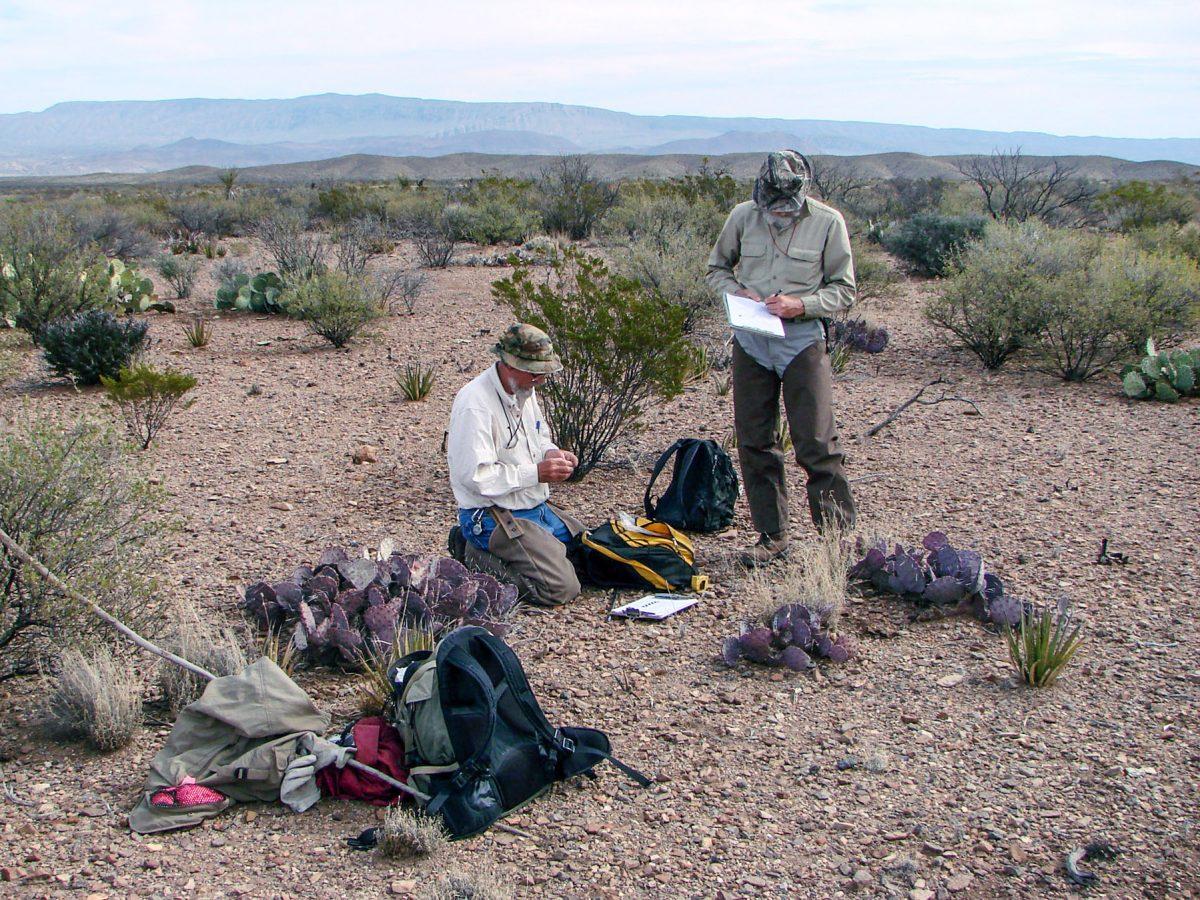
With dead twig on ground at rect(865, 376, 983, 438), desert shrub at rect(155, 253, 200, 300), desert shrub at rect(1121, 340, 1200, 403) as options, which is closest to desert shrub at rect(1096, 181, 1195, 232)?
desert shrub at rect(1121, 340, 1200, 403)

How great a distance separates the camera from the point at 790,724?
3.68 m

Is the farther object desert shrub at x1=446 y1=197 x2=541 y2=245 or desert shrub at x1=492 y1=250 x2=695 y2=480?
desert shrub at x1=446 y1=197 x2=541 y2=245

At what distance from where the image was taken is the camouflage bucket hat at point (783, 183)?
4.57 m

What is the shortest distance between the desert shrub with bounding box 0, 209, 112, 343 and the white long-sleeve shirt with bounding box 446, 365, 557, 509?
22.9 ft

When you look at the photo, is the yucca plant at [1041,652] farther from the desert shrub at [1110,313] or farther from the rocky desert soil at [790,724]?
the desert shrub at [1110,313]

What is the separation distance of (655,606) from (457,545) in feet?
3.21

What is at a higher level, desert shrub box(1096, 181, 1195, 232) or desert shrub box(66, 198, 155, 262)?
desert shrub box(1096, 181, 1195, 232)

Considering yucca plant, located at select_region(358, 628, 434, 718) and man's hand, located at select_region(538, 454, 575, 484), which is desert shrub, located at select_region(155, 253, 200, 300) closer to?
man's hand, located at select_region(538, 454, 575, 484)

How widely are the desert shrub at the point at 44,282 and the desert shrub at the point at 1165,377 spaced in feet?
31.5

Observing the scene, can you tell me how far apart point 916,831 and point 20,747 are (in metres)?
2.94

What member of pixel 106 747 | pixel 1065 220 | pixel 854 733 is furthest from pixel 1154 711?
pixel 1065 220

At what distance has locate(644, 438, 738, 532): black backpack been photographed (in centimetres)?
552

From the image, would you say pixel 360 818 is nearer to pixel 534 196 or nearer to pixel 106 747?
pixel 106 747

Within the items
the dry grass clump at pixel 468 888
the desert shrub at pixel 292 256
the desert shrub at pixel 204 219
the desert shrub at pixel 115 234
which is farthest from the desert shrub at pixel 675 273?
the desert shrub at pixel 204 219
